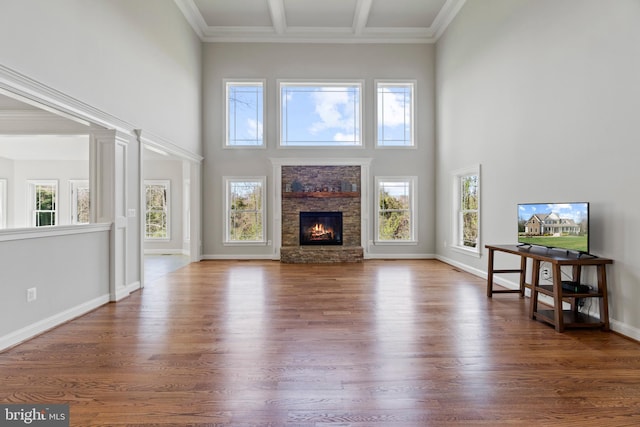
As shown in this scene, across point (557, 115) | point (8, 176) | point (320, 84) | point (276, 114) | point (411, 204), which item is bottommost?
point (411, 204)

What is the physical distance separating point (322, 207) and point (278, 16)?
412cm

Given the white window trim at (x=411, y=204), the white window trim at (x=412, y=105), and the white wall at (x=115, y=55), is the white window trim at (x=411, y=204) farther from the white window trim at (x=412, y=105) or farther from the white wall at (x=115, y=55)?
the white wall at (x=115, y=55)

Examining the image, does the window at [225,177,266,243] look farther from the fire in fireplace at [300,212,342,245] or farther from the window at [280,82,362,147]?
the window at [280,82,362,147]

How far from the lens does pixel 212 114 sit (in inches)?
313

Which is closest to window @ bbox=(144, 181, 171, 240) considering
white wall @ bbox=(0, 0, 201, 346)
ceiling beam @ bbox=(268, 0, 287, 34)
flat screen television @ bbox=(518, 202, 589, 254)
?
white wall @ bbox=(0, 0, 201, 346)

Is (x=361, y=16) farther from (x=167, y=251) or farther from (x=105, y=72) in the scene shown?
(x=167, y=251)

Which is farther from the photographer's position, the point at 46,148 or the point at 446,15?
the point at 46,148

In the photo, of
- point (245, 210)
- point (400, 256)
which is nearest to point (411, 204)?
point (400, 256)

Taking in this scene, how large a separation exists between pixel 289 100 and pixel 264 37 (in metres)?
1.47

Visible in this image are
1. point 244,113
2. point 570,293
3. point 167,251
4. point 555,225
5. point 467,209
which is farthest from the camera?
point 167,251

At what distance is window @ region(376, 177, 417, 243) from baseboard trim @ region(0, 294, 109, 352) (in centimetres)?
575

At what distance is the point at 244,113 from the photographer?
810 cm

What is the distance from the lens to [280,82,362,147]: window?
8.12 metres

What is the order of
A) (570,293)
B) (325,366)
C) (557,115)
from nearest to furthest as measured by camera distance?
(325,366) → (570,293) → (557,115)
